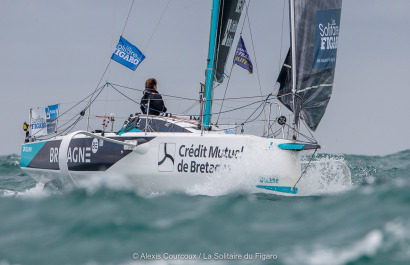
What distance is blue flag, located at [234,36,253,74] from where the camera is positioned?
34.6 ft

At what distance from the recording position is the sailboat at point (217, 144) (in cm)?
812

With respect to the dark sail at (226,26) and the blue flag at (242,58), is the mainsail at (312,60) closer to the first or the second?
the blue flag at (242,58)

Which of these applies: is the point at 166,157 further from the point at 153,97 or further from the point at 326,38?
the point at 326,38

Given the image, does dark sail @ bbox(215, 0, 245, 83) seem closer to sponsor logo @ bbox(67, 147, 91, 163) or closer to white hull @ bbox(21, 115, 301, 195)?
white hull @ bbox(21, 115, 301, 195)

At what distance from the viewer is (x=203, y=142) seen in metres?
8.21

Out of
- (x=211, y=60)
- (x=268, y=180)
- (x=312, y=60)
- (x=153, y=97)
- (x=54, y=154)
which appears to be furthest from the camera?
(x=211, y=60)

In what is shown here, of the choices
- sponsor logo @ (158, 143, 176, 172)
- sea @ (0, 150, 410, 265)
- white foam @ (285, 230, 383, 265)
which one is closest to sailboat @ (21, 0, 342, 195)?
sponsor logo @ (158, 143, 176, 172)

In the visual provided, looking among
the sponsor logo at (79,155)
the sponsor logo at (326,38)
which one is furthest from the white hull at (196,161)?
the sponsor logo at (326,38)

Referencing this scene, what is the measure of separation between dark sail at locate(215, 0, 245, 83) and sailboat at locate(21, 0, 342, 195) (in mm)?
903

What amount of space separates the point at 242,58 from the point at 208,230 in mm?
5825

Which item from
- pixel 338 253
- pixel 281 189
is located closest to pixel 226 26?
pixel 281 189

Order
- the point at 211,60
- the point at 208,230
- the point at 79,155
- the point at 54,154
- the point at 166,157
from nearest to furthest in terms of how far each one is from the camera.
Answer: the point at 208,230 < the point at 166,157 < the point at 79,155 < the point at 54,154 < the point at 211,60

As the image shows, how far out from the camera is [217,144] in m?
8.16

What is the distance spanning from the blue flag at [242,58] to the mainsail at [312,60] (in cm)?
159
